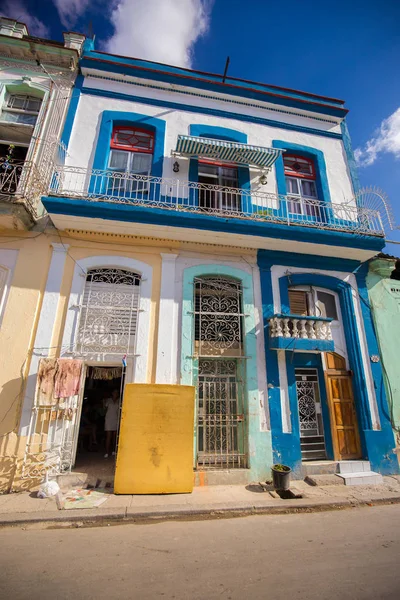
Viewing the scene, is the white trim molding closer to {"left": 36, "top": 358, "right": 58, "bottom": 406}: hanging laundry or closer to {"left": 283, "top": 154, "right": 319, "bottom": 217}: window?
{"left": 36, "top": 358, "right": 58, "bottom": 406}: hanging laundry

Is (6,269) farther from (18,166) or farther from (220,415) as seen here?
(220,415)

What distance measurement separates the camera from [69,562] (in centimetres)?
315

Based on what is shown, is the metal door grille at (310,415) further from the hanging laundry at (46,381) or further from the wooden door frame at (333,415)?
the hanging laundry at (46,381)

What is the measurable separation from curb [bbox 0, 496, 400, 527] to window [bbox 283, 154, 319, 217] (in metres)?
7.12

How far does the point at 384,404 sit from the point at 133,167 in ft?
29.2

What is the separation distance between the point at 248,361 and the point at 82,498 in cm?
406

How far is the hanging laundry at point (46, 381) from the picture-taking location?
5.59 meters

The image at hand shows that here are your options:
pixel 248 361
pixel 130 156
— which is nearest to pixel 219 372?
pixel 248 361

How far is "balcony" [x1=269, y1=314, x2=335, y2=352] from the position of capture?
22.1 feet

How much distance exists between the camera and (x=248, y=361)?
680 centimetres

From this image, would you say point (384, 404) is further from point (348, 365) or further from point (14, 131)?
point (14, 131)

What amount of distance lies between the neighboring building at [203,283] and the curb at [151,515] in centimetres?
119

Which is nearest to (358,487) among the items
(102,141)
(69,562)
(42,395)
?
(69,562)

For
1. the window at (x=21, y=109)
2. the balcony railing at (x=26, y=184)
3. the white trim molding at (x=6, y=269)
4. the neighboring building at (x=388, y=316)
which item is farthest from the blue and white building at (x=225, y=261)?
the white trim molding at (x=6, y=269)
